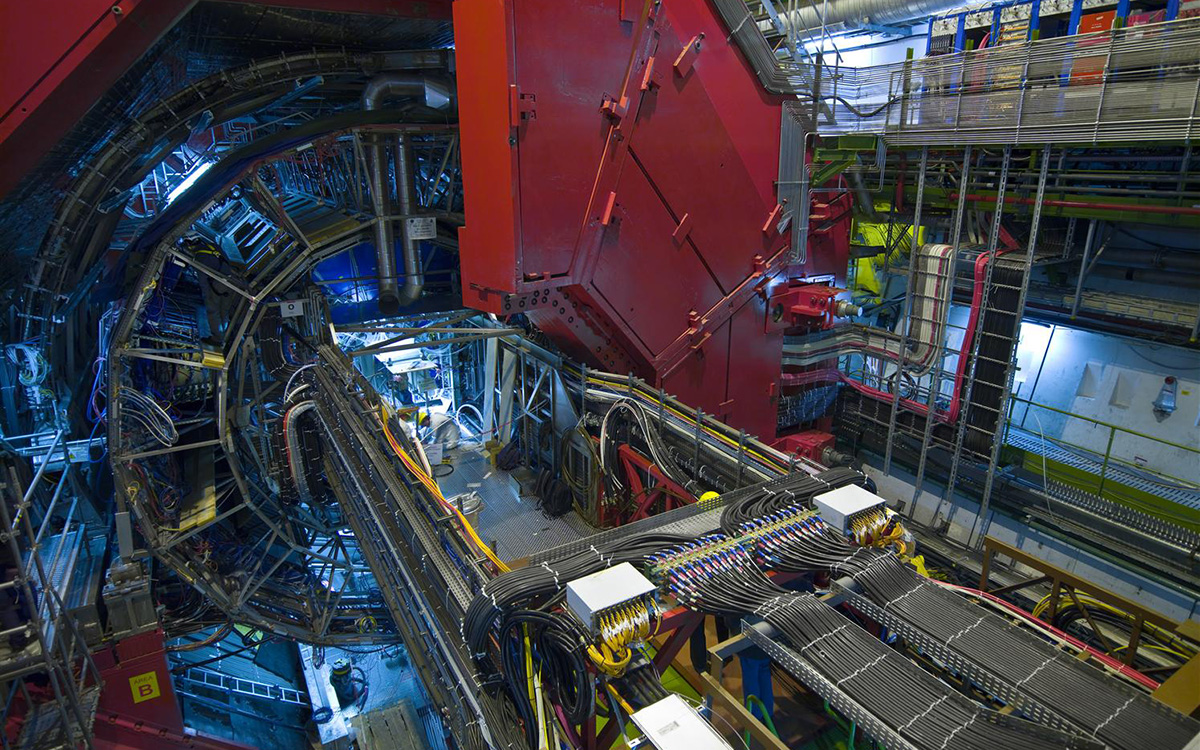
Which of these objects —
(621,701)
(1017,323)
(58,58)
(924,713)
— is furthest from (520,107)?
A: (1017,323)

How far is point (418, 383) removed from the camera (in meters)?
9.38

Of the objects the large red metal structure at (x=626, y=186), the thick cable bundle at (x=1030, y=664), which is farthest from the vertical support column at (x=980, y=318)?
the thick cable bundle at (x=1030, y=664)

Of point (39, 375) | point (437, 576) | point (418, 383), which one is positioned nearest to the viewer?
point (437, 576)

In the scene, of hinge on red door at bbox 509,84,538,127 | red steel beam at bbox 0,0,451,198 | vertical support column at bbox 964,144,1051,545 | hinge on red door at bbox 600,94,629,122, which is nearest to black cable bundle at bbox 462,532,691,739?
hinge on red door at bbox 509,84,538,127

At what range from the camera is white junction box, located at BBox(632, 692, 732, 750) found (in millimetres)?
1994

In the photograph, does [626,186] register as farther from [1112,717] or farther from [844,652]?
[1112,717]

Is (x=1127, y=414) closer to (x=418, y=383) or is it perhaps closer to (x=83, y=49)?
(x=418, y=383)

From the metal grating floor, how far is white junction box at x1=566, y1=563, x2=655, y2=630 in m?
3.09

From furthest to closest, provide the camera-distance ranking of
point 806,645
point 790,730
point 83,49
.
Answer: point 83,49, point 790,730, point 806,645

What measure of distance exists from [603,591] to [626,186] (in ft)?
12.8

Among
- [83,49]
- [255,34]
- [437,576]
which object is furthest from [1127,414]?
[83,49]

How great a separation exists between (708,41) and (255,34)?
4003 millimetres

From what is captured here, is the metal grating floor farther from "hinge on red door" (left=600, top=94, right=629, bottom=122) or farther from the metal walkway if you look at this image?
the metal walkway

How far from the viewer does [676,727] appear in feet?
6.75
